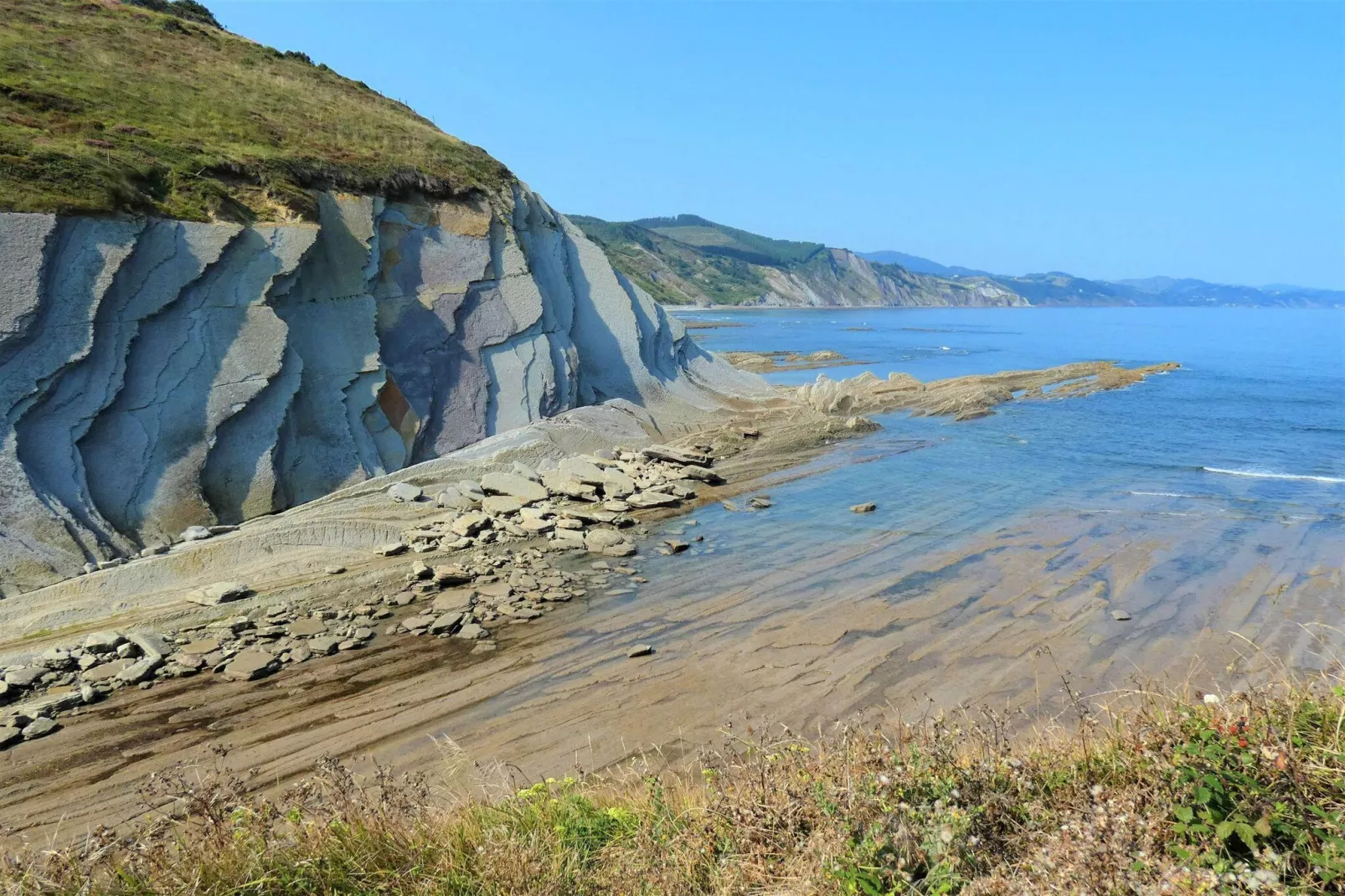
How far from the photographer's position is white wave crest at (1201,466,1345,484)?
67.8 ft

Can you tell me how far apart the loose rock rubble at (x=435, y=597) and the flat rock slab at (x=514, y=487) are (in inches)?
1.2

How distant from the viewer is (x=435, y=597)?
11719mm

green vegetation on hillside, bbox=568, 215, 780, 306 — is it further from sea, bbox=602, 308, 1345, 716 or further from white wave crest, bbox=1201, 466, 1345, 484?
white wave crest, bbox=1201, 466, 1345, 484

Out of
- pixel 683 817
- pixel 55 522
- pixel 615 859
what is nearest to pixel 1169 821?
pixel 683 817

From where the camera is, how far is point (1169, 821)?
358 centimetres

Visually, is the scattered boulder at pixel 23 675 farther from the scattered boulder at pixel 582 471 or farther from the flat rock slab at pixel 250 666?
the scattered boulder at pixel 582 471

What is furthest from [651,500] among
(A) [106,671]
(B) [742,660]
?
(A) [106,671]

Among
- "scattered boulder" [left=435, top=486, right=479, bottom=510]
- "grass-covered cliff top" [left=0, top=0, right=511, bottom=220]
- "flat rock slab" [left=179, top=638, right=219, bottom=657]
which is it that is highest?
"grass-covered cliff top" [left=0, top=0, right=511, bottom=220]

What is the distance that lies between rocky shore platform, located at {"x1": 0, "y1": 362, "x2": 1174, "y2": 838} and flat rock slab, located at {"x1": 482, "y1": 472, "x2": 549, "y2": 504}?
0.06m

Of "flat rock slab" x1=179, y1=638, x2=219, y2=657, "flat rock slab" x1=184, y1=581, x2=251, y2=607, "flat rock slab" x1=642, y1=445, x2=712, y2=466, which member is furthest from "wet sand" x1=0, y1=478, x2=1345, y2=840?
"flat rock slab" x1=642, y1=445, x2=712, y2=466

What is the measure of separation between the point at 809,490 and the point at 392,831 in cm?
1524

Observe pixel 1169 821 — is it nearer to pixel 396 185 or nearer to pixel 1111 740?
pixel 1111 740

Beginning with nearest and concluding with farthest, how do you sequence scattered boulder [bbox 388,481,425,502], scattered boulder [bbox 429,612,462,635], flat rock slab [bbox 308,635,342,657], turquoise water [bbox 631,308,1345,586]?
flat rock slab [bbox 308,635,342,657]
scattered boulder [bbox 429,612,462,635]
scattered boulder [bbox 388,481,425,502]
turquoise water [bbox 631,308,1345,586]

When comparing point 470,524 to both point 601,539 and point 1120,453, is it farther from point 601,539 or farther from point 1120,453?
point 1120,453
